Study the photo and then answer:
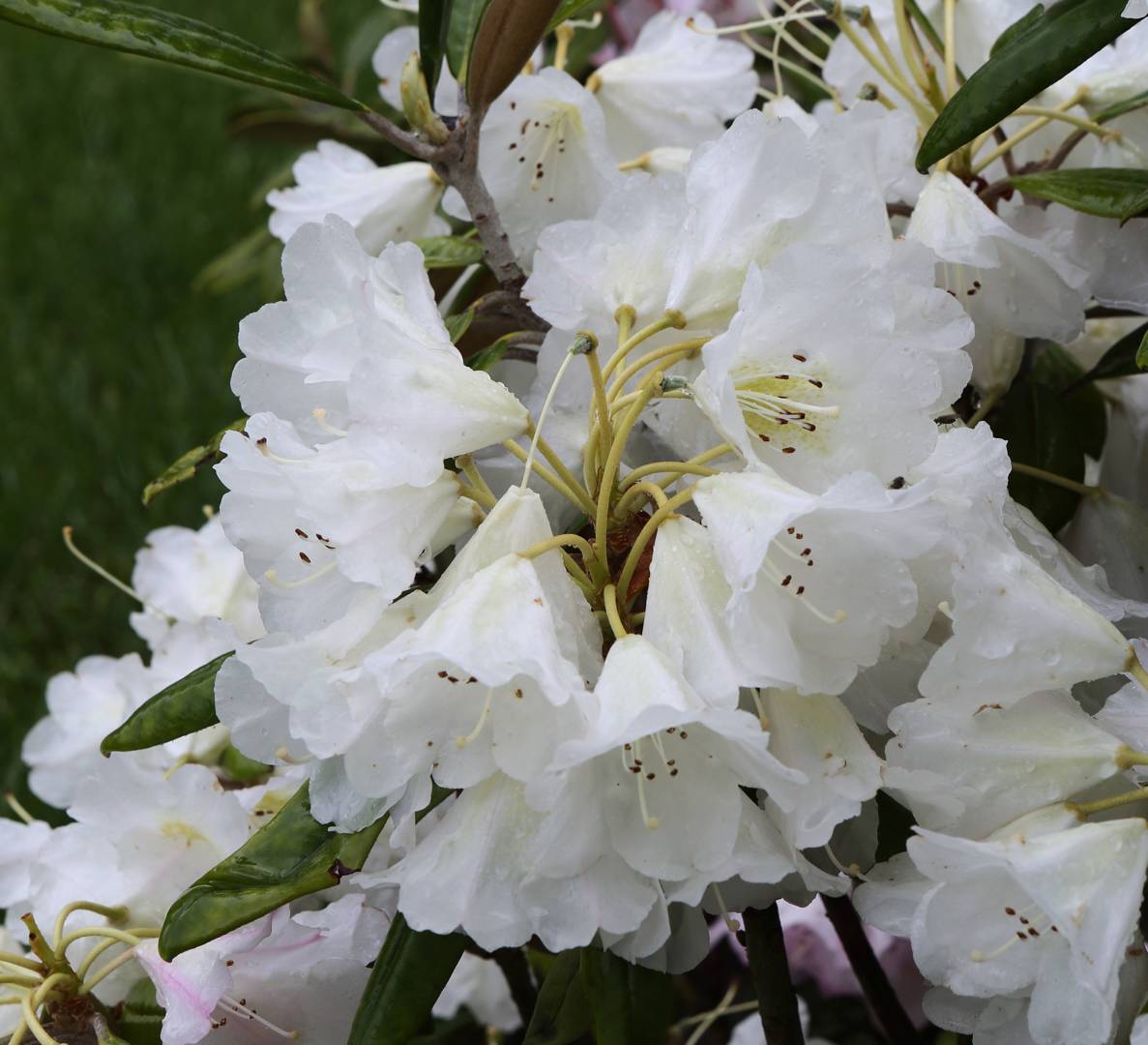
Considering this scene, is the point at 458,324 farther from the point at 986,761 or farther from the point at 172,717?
the point at 986,761

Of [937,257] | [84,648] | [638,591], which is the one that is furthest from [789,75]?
[84,648]

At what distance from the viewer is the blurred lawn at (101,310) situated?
8.25ft

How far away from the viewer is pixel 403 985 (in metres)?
0.76

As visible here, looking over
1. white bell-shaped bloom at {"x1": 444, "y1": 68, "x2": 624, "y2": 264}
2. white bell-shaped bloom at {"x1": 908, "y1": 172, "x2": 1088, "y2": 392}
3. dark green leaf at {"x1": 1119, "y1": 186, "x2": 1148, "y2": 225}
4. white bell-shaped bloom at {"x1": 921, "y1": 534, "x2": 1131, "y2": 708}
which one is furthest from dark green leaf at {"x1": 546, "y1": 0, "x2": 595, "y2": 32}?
white bell-shaped bloom at {"x1": 921, "y1": 534, "x2": 1131, "y2": 708}

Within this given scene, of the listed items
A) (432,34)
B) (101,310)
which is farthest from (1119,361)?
(101,310)

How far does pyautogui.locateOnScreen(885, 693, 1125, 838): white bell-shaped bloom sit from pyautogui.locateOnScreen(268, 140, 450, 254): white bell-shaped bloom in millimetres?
538

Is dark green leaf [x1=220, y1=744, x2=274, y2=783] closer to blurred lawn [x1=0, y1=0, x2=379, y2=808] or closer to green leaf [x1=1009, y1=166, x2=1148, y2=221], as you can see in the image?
green leaf [x1=1009, y1=166, x2=1148, y2=221]

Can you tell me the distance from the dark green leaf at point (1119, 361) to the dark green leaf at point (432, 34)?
0.47 metres

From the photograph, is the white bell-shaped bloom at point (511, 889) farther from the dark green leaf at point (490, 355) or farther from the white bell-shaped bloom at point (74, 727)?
the white bell-shaped bloom at point (74, 727)

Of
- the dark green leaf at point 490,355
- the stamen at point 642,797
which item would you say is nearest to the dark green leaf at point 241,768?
the dark green leaf at point 490,355

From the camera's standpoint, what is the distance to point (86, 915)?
94 cm

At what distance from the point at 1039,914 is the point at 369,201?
651 millimetres

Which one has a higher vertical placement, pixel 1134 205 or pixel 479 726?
pixel 1134 205

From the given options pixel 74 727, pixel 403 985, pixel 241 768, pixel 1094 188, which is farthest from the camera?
pixel 74 727
